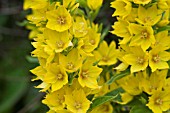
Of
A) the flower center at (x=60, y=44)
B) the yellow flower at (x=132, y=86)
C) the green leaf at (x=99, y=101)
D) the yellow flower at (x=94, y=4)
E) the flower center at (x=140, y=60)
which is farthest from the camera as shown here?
the yellow flower at (x=94, y=4)

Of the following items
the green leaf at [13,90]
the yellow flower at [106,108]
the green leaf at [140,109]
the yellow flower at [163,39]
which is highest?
the yellow flower at [163,39]

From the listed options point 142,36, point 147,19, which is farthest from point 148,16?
point 142,36

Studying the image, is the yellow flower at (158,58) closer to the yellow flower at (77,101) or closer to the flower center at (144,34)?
the flower center at (144,34)

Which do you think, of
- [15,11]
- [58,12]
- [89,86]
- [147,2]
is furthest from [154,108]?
[15,11]

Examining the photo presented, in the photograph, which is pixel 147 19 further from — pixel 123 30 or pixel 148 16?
pixel 123 30

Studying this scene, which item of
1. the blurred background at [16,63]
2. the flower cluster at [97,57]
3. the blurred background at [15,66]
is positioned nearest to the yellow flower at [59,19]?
the flower cluster at [97,57]

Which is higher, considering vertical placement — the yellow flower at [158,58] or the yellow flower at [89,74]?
the yellow flower at [158,58]
